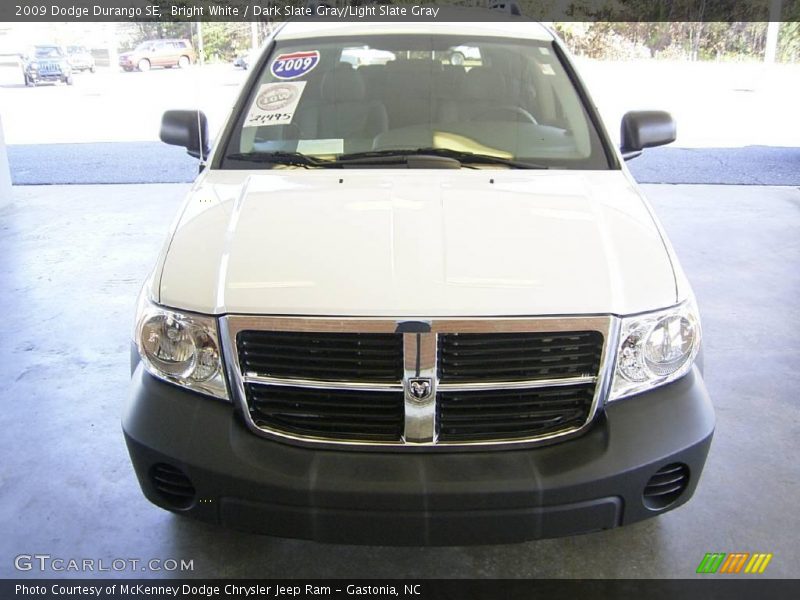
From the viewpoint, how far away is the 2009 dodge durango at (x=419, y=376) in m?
1.70

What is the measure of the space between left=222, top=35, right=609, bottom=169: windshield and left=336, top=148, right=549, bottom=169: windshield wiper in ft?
0.05

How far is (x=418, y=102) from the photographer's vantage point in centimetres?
270

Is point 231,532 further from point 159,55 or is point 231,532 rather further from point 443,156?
point 159,55

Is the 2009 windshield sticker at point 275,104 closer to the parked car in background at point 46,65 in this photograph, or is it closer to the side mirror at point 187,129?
the side mirror at point 187,129

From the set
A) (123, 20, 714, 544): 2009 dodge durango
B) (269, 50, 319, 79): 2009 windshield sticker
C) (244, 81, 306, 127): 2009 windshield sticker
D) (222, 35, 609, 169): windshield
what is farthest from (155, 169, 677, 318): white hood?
(269, 50, 319, 79): 2009 windshield sticker

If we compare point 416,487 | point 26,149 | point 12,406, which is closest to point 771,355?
point 416,487

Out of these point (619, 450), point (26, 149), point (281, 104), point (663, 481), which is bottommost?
point (26, 149)

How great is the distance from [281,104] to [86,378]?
5.24 feet

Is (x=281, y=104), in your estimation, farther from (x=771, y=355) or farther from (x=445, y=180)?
(x=771, y=355)

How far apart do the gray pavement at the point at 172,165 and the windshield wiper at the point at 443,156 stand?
5544 mm

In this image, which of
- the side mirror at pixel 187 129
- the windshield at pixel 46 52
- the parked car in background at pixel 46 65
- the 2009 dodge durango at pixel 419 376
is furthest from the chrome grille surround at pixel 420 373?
the windshield at pixel 46 52

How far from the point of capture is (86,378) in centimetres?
330

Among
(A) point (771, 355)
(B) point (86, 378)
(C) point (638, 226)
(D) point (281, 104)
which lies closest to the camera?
(C) point (638, 226)

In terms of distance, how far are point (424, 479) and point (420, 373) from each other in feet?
0.82
